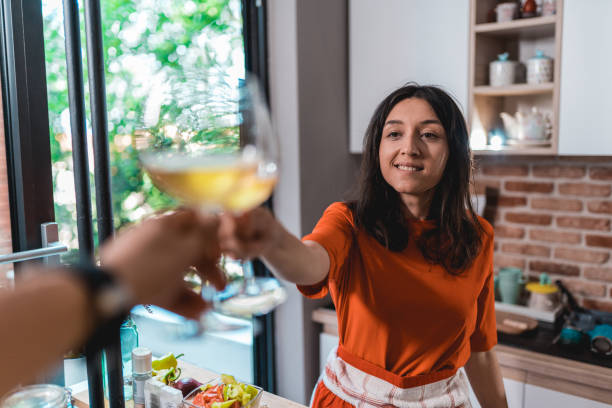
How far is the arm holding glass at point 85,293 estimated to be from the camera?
35 centimetres

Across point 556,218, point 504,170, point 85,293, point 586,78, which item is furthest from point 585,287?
point 85,293

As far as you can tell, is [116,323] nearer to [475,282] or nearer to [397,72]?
[475,282]

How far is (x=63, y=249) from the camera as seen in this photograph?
130cm

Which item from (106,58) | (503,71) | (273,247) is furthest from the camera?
(503,71)

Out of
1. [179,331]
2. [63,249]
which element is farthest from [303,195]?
[179,331]

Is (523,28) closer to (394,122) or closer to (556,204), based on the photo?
(556,204)

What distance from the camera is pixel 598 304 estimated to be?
7.08 ft

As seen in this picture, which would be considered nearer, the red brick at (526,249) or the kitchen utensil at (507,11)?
the kitchen utensil at (507,11)

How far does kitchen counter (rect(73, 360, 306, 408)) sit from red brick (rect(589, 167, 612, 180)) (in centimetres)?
162

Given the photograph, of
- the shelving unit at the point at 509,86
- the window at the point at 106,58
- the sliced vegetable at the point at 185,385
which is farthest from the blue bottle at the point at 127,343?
the shelving unit at the point at 509,86

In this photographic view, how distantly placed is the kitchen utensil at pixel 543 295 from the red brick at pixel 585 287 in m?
0.11

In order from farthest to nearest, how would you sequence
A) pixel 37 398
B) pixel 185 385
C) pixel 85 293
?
pixel 185 385 → pixel 37 398 → pixel 85 293

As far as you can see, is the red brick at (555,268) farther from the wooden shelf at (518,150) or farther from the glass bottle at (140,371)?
the glass bottle at (140,371)

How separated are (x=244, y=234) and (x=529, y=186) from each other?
211 cm
